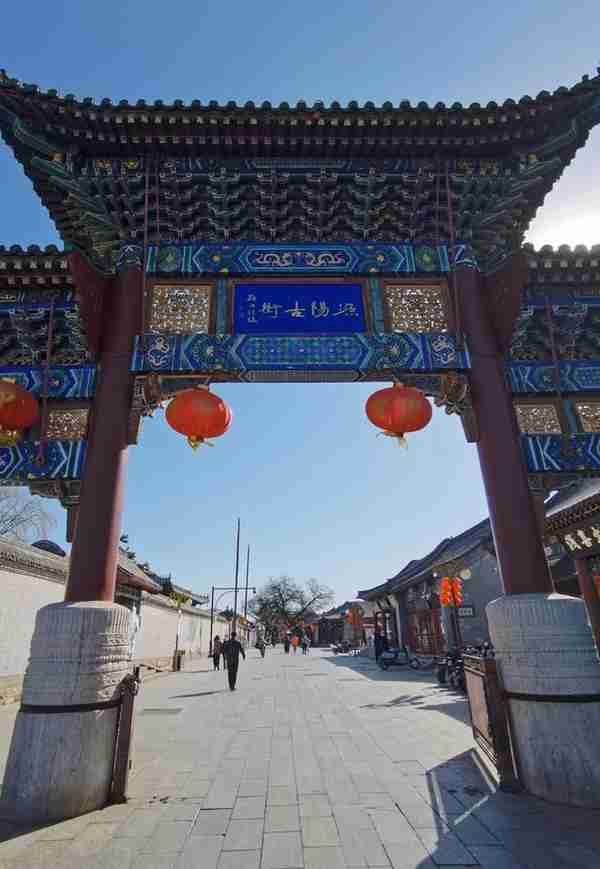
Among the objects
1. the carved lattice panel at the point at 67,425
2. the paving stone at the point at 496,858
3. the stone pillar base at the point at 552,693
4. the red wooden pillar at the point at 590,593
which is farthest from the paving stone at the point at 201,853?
the red wooden pillar at the point at 590,593

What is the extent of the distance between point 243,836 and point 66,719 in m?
1.77

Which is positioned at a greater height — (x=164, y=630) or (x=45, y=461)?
(x=45, y=461)

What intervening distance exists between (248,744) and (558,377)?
6.43 meters

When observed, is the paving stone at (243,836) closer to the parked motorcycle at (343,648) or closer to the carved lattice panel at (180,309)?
the carved lattice panel at (180,309)

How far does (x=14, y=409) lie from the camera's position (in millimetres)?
5027

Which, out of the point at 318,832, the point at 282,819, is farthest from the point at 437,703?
the point at 318,832

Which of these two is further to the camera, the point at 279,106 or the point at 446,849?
the point at 279,106

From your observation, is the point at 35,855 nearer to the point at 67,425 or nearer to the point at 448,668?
the point at 67,425

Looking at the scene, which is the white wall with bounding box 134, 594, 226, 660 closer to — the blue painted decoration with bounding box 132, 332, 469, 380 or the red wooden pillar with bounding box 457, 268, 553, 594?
the blue painted decoration with bounding box 132, 332, 469, 380

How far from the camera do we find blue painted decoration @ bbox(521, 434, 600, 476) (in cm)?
548

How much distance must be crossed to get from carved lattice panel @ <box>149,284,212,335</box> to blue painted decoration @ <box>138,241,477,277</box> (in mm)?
240

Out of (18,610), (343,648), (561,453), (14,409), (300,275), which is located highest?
(300,275)

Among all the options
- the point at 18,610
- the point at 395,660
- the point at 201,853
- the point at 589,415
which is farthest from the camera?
the point at 395,660

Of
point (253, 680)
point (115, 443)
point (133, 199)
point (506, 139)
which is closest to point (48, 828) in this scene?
point (115, 443)
